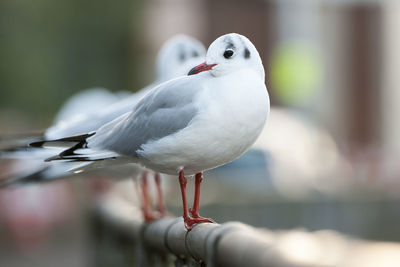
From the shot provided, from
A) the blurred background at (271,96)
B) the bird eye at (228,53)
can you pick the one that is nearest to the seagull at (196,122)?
the bird eye at (228,53)

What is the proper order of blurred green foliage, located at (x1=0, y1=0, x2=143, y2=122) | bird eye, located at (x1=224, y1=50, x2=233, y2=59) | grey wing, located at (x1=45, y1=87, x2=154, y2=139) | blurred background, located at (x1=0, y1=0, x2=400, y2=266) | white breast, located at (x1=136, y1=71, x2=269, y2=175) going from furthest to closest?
blurred green foliage, located at (x1=0, y1=0, x2=143, y2=122) → blurred background, located at (x1=0, y1=0, x2=400, y2=266) → grey wing, located at (x1=45, y1=87, x2=154, y2=139) → bird eye, located at (x1=224, y1=50, x2=233, y2=59) → white breast, located at (x1=136, y1=71, x2=269, y2=175)

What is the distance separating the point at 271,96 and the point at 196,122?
28195mm

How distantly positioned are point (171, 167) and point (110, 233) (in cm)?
265

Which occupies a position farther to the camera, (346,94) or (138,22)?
(346,94)

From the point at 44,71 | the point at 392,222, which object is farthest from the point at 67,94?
the point at 392,222

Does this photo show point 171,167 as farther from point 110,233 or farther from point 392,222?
point 392,222

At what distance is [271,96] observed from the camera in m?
31.8

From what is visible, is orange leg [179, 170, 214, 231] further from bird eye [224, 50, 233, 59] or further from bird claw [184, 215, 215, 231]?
bird eye [224, 50, 233, 59]

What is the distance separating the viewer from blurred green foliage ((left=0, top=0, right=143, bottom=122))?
27.7 metres

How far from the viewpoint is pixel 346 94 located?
1431 inches

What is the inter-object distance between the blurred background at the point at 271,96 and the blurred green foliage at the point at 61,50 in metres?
0.04

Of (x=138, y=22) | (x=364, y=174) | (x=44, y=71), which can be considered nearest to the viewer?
(x=364, y=174)

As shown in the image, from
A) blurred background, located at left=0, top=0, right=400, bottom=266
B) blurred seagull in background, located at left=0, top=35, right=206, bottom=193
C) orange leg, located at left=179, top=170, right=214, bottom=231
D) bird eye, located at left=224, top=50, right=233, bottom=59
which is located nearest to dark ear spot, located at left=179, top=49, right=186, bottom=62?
blurred seagull in background, located at left=0, top=35, right=206, bottom=193

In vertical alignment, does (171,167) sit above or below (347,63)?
above
